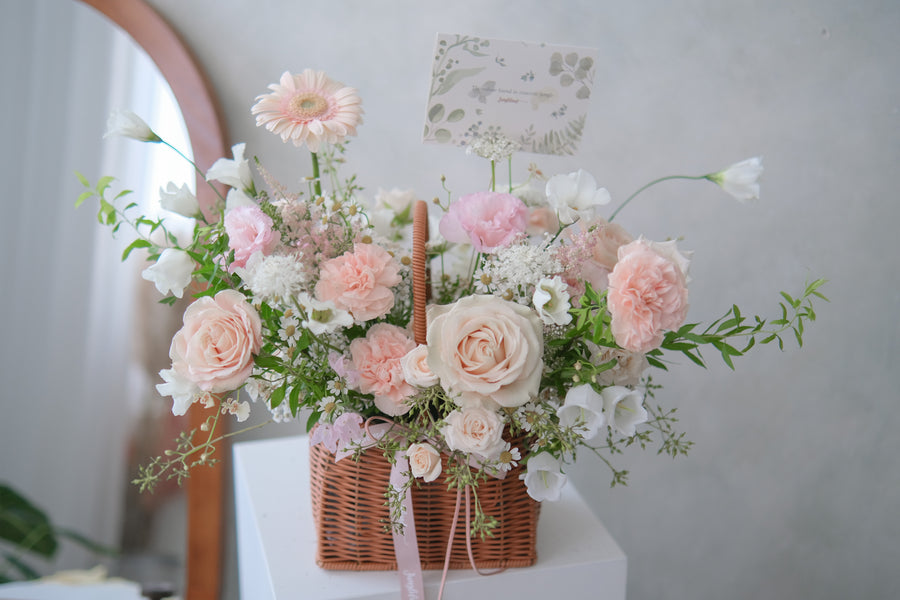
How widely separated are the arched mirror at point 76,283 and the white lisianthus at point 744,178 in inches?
35.9

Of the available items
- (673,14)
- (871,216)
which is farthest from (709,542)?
(673,14)

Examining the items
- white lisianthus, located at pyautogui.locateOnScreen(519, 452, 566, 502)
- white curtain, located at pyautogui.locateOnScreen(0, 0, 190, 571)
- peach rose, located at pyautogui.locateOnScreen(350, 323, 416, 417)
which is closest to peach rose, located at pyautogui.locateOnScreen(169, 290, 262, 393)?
peach rose, located at pyautogui.locateOnScreen(350, 323, 416, 417)

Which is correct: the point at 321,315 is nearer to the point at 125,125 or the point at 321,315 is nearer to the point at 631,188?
the point at 125,125

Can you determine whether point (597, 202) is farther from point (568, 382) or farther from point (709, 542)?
point (709, 542)

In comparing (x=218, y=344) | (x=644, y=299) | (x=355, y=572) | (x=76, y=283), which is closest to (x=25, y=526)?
(x=76, y=283)

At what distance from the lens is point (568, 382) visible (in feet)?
2.68

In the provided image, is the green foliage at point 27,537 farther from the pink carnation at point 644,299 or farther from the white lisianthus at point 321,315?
the pink carnation at point 644,299

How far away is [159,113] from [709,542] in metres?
1.52

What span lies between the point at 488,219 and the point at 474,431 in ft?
0.86

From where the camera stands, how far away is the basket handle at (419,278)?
2.52ft

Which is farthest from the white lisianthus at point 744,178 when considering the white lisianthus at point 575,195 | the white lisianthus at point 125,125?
the white lisianthus at point 125,125

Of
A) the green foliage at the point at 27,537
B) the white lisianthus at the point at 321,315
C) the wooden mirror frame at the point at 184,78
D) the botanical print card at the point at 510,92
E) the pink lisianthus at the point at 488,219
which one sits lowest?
the green foliage at the point at 27,537

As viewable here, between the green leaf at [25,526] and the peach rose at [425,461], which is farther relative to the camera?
the green leaf at [25,526]

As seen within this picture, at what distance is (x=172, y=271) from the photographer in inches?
30.7
